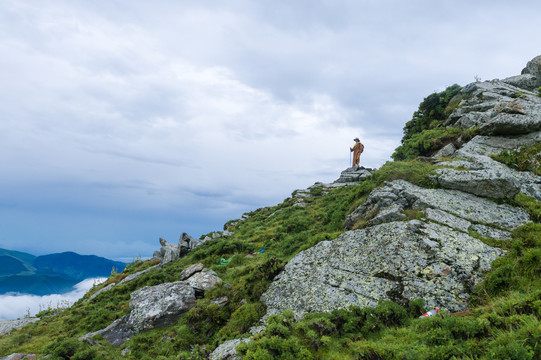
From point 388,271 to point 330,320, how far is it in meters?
3.68

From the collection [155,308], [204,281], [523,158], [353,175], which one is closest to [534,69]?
[353,175]

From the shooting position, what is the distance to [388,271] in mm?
11688

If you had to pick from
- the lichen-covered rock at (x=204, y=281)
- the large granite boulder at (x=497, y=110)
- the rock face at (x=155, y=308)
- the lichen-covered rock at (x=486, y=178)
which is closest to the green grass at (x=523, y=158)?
the lichen-covered rock at (x=486, y=178)

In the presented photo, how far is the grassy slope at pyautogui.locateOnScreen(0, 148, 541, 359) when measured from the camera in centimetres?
664

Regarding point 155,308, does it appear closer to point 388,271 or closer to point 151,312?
point 151,312

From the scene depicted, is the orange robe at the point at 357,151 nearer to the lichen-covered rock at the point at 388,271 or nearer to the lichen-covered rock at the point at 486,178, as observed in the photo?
the lichen-covered rock at the point at 486,178

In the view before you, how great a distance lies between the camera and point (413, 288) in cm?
1061

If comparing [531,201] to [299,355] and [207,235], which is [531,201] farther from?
[207,235]

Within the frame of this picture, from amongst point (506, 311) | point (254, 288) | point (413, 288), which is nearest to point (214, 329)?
point (254, 288)

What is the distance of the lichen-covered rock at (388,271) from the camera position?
10461 mm

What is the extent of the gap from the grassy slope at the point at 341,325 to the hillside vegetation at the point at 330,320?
34 mm

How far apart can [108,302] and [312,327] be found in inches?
721

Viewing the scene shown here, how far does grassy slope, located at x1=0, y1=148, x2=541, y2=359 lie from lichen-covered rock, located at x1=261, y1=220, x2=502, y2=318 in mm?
664

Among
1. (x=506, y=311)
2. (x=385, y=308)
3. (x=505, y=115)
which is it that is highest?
(x=505, y=115)
